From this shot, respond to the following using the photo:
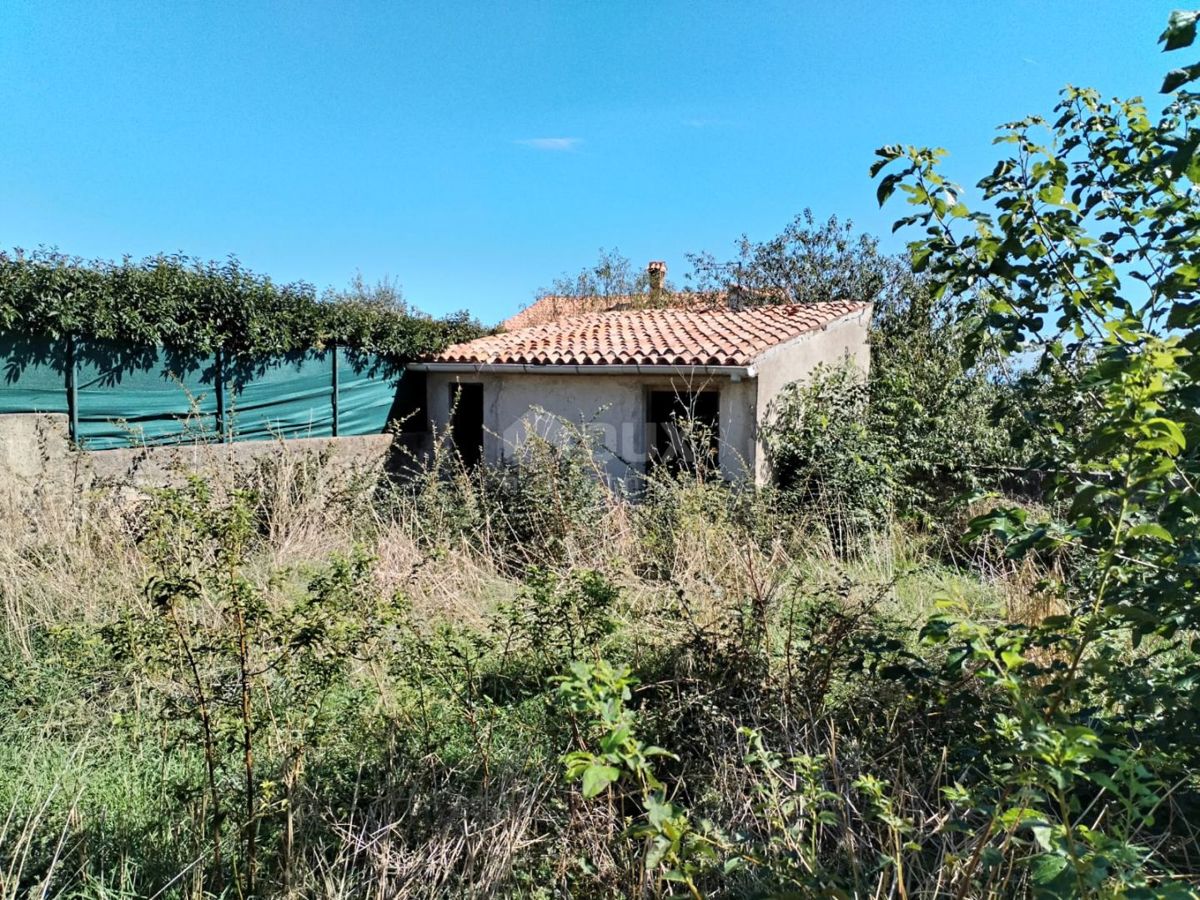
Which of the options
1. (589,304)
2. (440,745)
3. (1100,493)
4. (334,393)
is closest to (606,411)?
(334,393)

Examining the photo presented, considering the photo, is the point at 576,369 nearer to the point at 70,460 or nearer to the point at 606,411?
the point at 606,411

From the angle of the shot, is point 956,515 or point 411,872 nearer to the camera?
point 411,872

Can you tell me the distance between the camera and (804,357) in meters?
12.2

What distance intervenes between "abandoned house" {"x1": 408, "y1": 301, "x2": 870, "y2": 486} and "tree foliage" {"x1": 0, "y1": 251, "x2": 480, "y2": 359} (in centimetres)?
172

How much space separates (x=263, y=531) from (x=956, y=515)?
8.53 m

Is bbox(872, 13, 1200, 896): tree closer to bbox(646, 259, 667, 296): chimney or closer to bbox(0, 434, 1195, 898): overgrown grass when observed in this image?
bbox(0, 434, 1195, 898): overgrown grass

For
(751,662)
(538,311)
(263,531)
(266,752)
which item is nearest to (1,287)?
(263,531)

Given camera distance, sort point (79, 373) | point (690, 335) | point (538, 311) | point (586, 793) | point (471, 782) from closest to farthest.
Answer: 1. point (586, 793)
2. point (471, 782)
3. point (79, 373)
4. point (690, 335)
5. point (538, 311)

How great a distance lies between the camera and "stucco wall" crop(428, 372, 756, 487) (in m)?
10.8

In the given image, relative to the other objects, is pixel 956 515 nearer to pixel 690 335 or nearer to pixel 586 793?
pixel 690 335

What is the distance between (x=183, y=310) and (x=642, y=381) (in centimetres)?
677

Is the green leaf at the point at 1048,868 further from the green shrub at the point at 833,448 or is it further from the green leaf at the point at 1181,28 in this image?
the green shrub at the point at 833,448

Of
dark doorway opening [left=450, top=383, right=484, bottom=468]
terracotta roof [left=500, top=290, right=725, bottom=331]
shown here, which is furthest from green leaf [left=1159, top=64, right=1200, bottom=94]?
terracotta roof [left=500, top=290, right=725, bottom=331]

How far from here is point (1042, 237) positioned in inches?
105
